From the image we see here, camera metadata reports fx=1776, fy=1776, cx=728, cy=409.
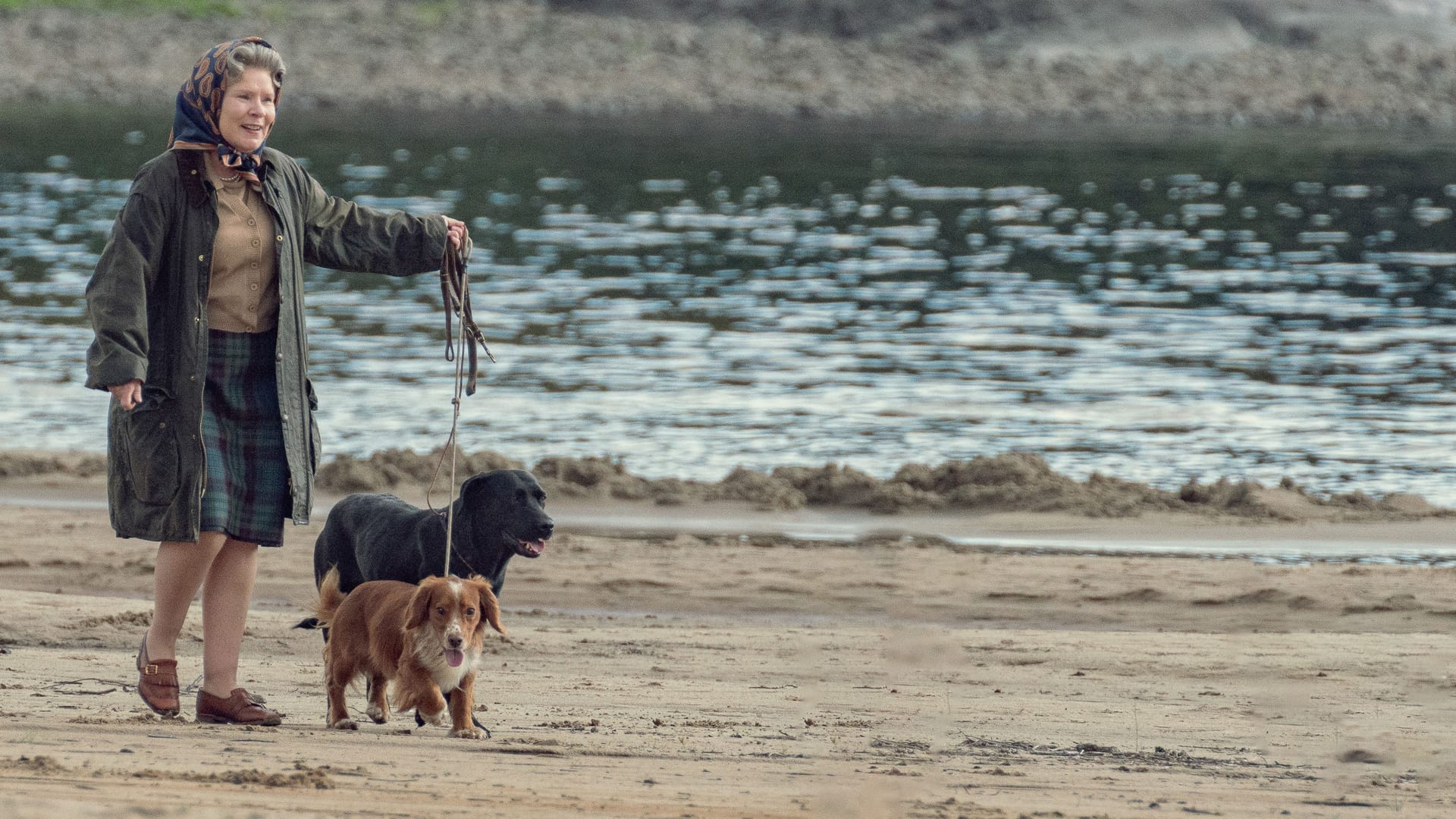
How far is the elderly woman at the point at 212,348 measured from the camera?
496 cm

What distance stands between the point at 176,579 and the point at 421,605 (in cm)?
72

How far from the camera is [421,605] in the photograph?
5.35 m

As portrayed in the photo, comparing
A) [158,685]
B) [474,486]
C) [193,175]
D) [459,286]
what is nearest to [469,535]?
[474,486]

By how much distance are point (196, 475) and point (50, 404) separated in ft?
30.9

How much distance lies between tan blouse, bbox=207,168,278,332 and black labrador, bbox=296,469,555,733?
120 centimetres

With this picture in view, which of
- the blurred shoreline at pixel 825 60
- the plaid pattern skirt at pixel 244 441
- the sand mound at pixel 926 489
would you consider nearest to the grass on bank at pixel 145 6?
the blurred shoreline at pixel 825 60

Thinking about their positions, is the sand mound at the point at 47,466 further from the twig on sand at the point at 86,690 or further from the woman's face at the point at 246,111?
the woman's face at the point at 246,111

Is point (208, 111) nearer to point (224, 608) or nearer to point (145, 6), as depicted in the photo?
point (224, 608)

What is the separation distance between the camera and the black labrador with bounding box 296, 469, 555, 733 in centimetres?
610

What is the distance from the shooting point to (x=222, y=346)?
16.7ft

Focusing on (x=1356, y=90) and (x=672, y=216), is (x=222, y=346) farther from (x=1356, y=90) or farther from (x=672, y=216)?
(x=1356, y=90)

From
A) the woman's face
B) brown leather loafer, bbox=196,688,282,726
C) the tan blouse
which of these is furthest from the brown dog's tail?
the woman's face

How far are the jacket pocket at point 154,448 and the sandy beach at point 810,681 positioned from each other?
2.31ft

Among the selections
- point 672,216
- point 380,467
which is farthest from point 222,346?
point 672,216
